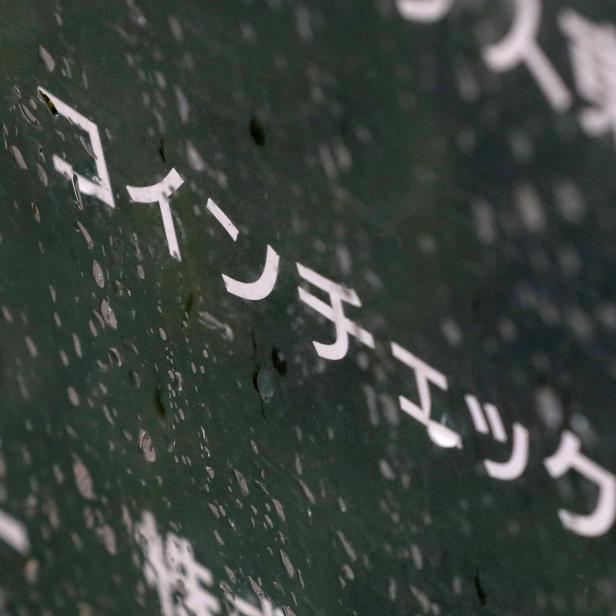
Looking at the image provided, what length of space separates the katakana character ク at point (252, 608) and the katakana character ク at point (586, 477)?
14.5 inches

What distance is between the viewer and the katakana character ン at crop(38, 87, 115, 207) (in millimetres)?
893

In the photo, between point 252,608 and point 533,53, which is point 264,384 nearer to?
point 252,608

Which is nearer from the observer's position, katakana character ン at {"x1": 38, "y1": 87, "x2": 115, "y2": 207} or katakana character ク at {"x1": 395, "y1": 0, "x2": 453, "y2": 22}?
katakana character ク at {"x1": 395, "y1": 0, "x2": 453, "y2": 22}

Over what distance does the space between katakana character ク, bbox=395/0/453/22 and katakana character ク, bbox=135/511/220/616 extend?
59cm

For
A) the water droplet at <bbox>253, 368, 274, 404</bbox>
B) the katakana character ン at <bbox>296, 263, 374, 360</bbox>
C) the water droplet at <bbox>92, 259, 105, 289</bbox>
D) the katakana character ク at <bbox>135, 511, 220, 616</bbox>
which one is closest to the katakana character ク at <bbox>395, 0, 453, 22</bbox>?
the katakana character ン at <bbox>296, 263, 374, 360</bbox>

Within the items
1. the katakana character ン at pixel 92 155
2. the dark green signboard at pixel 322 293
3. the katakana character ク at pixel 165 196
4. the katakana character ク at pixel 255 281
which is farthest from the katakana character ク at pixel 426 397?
the katakana character ン at pixel 92 155

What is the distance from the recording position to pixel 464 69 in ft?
1.88

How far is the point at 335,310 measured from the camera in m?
0.73

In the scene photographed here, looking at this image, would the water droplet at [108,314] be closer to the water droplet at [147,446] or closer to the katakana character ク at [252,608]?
the water droplet at [147,446]

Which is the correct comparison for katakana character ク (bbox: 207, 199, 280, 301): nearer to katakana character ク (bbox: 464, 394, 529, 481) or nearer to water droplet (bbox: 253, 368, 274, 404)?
water droplet (bbox: 253, 368, 274, 404)

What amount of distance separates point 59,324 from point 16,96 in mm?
241

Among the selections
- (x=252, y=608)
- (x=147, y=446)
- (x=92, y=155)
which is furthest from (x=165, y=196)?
(x=252, y=608)

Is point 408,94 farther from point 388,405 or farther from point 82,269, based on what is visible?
point 82,269

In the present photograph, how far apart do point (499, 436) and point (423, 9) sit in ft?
0.90
